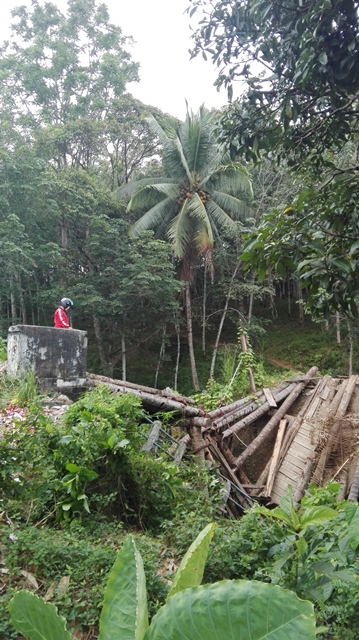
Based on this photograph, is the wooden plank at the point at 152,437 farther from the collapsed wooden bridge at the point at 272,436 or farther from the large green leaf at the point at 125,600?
the large green leaf at the point at 125,600

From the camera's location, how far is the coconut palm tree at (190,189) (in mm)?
14812

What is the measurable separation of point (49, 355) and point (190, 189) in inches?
450

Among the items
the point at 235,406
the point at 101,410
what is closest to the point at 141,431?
the point at 101,410

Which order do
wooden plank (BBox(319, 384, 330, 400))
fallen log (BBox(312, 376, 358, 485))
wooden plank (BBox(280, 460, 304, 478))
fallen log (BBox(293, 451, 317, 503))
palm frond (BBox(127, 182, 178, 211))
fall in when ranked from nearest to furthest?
1. fallen log (BBox(293, 451, 317, 503))
2. fallen log (BBox(312, 376, 358, 485))
3. wooden plank (BBox(280, 460, 304, 478))
4. wooden plank (BBox(319, 384, 330, 400))
5. palm frond (BBox(127, 182, 178, 211))

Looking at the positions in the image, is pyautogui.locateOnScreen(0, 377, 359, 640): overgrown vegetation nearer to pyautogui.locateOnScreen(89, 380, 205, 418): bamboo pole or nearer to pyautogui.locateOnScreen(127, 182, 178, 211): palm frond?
pyautogui.locateOnScreen(89, 380, 205, 418): bamboo pole

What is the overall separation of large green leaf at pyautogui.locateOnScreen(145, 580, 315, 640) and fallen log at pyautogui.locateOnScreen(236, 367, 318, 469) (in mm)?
6475

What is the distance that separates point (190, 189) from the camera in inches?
620

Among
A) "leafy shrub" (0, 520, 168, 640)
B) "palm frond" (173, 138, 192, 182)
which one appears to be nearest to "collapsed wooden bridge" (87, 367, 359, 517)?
"leafy shrub" (0, 520, 168, 640)

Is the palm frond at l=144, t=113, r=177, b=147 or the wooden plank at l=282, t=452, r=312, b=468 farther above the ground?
the palm frond at l=144, t=113, r=177, b=147

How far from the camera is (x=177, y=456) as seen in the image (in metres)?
5.08

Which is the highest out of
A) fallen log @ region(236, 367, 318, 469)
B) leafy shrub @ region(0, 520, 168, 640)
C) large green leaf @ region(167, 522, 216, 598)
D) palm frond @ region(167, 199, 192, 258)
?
palm frond @ region(167, 199, 192, 258)

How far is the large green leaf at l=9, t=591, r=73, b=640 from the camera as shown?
984 mm

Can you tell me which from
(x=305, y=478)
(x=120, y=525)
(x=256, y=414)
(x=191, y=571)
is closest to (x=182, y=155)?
(x=256, y=414)

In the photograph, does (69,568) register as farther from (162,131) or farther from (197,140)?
(162,131)
